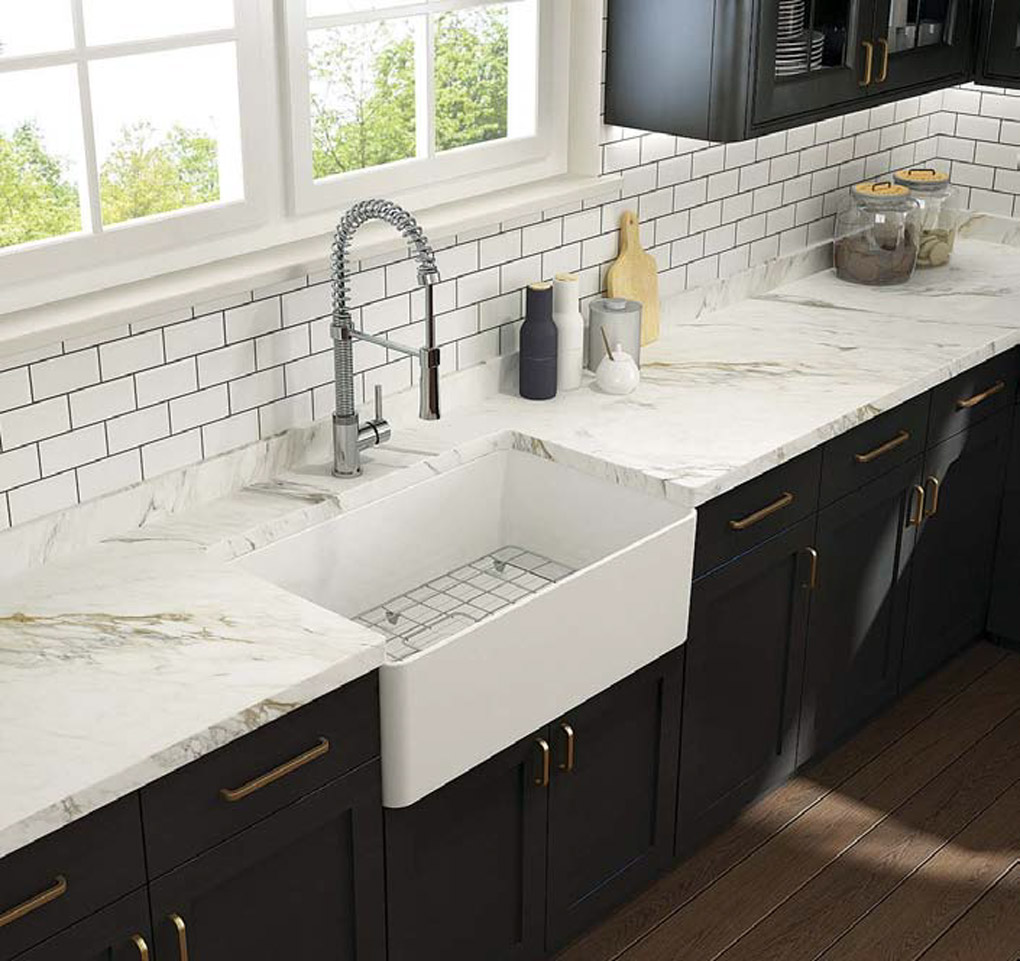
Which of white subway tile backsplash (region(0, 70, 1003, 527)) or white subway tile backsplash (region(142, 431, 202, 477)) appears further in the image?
white subway tile backsplash (region(142, 431, 202, 477))

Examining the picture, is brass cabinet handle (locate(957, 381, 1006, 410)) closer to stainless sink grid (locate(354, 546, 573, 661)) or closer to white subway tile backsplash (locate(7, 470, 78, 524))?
stainless sink grid (locate(354, 546, 573, 661))

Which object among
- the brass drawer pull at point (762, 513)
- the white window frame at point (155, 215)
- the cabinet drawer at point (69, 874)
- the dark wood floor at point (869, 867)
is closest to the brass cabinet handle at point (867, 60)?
the brass drawer pull at point (762, 513)

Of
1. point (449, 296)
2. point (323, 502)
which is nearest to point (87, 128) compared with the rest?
point (323, 502)

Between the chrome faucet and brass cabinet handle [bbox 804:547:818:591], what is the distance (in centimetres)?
101

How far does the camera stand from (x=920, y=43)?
382 cm

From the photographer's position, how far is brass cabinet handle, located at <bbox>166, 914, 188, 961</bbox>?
218 cm

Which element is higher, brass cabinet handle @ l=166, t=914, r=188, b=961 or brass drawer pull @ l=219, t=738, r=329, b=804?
brass drawer pull @ l=219, t=738, r=329, b=804

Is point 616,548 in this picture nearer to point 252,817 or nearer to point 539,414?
point 539,414

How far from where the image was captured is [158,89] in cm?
652

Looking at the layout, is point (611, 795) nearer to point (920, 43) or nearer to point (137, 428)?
point (137, 428)

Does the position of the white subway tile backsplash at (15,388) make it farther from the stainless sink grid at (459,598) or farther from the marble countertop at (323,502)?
the stainless sink grid at (459,598)

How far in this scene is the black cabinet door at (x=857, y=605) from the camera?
3.48 m

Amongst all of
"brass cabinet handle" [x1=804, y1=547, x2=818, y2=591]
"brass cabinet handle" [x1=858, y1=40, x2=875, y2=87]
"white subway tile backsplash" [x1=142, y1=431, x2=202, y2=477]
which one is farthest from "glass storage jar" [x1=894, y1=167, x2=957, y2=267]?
"white subway tile backsplash" [x1=142, y1=431, x2=202, y2=477]

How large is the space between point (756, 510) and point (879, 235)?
1368 mm
